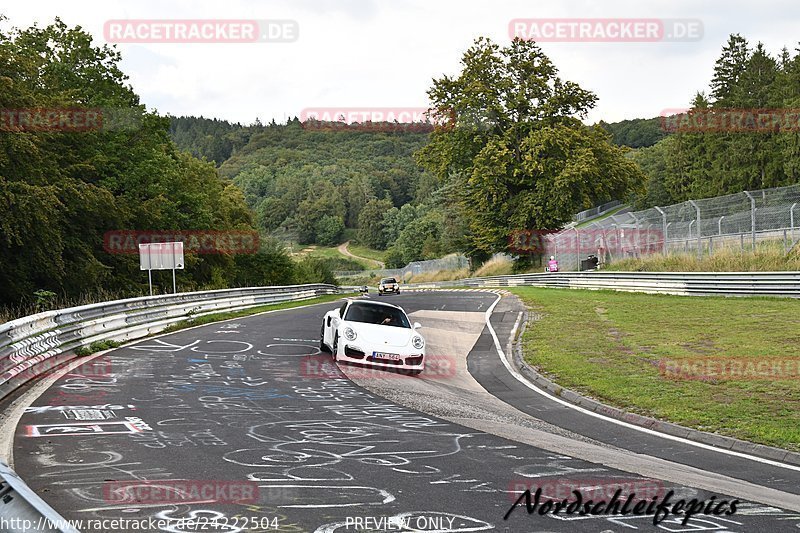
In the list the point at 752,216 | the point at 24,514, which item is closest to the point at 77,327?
the point at 24,514

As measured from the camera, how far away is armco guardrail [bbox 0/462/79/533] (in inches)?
119

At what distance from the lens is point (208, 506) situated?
583cm

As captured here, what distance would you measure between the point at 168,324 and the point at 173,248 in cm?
480

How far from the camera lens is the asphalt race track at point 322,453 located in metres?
5.78

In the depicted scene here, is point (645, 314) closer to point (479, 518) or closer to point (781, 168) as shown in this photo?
point (479, 518)

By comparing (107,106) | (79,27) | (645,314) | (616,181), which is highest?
(79,27)

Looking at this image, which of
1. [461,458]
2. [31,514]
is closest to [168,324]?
[461,458]

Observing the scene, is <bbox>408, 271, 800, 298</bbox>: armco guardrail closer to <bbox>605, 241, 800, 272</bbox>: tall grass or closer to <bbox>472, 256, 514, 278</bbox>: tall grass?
<bbox>605, 241, 800, 272</bbox>: tall grass

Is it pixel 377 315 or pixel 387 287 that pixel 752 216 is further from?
pixel 387 287
